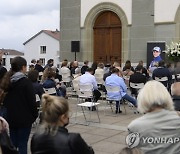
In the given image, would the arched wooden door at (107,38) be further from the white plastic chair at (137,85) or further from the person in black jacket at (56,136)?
the person in black jacket at (56,136)

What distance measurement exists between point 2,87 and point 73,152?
2328 millimetres

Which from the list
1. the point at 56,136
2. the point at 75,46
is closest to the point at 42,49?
the point at 75,46

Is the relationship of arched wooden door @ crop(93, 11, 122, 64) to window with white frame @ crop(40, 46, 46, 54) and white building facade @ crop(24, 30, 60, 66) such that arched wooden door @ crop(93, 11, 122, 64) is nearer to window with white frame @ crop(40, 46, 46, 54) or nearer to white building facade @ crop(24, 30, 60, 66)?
white building facade @ crop(24, 30, 60, 66)

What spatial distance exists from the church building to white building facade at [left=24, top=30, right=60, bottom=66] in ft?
127

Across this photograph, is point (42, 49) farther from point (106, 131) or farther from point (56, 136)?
point (56, 136)

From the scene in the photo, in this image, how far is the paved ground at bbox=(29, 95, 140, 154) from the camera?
22.0ft

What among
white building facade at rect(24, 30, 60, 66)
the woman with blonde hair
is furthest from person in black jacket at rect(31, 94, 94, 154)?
white building facade at rect(24, 30, 60, 66)

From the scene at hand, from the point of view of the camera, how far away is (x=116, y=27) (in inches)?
728

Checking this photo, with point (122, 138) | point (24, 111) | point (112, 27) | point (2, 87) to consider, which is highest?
point (112, 27)

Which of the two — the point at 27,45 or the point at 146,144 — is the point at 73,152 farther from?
the point at 27,45

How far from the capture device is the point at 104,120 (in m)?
9.38

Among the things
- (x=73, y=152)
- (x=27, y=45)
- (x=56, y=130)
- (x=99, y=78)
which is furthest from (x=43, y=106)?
(x=27, y=45)

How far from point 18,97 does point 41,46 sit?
55.6 m

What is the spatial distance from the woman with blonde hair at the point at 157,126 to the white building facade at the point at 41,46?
55.5 m
